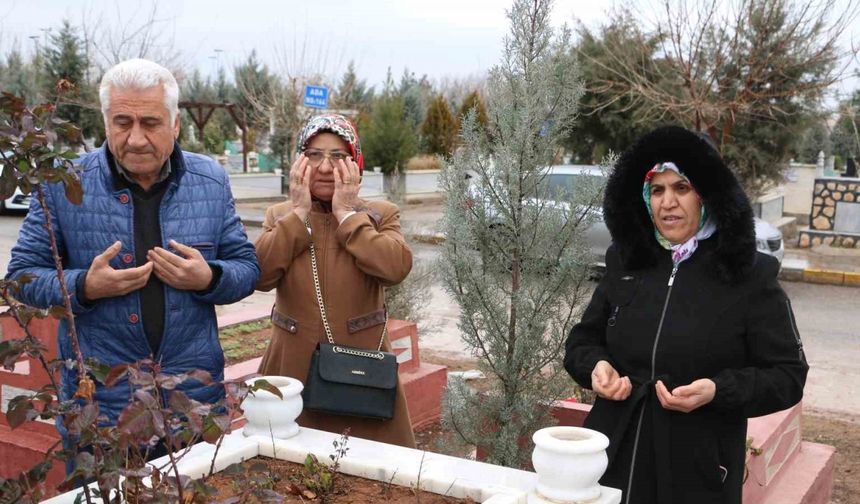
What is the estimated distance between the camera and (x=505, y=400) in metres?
3.58

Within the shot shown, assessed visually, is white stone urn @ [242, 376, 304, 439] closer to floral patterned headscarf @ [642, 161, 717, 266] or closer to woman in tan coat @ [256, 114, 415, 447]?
woman in tan coat @ [256, 114, 415, 447]

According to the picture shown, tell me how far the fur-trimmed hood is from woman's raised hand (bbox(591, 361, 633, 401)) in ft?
1.06

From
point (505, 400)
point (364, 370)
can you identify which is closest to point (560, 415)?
point (505, 400)

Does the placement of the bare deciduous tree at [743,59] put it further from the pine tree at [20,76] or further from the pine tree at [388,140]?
the pine tree at [20,76]

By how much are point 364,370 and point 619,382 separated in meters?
0.87

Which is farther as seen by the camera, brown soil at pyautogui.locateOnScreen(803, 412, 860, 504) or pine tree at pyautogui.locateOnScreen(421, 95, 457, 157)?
pine tree at pyautogui.locateOnScreen(421, 95, 457, 157)

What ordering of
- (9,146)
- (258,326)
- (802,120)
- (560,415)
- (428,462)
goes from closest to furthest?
(9,146), (428,462), (560,415), (258,326), (802,120)

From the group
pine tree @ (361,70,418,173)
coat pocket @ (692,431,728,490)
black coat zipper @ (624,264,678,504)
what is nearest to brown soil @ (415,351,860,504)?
black coat zipper @ (624,264,678,504)

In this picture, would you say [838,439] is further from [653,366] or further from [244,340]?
[244,340]

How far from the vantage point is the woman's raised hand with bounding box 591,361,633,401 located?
101 inches

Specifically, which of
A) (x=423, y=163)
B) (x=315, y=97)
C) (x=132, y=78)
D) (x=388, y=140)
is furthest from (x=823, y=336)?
(x=423, y=163)

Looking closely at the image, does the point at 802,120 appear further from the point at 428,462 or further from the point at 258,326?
the point at 428,462

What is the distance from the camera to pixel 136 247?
2648 mm

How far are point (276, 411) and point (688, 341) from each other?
48.7 inches
